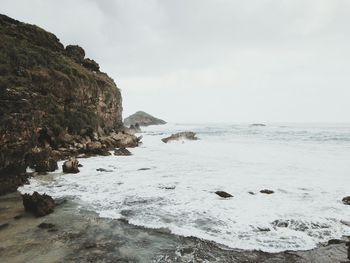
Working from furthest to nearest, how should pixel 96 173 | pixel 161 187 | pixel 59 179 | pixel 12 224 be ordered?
pixel 96 173 < pixel 59 179 < pixel 161 187 < pixel 12 224

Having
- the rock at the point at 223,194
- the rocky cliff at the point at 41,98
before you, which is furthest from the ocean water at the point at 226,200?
the rocky cliff at the point at 41,98

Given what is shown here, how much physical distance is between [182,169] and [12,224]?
11942 millimetres

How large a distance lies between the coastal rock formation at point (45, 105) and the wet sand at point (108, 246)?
6827 millimetres

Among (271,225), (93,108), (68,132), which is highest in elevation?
(93,108)

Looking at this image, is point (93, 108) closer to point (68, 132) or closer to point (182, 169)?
point (68, 132)

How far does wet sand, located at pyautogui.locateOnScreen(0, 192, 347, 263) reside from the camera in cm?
684

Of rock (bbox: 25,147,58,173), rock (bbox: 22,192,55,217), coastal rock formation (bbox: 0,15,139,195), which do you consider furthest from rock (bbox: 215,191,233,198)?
rock (bbox: 25,147,58,173)

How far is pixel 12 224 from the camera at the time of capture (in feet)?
29.0

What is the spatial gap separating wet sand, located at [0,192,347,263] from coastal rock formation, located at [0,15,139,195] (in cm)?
683

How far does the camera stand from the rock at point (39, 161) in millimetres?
16719

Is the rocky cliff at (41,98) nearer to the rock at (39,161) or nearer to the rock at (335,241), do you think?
the rock at (39,161)

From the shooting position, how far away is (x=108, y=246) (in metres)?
7.50

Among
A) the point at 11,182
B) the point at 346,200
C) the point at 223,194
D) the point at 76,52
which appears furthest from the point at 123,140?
the point at 346,200

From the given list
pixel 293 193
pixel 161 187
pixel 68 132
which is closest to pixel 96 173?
pixel 161 187
